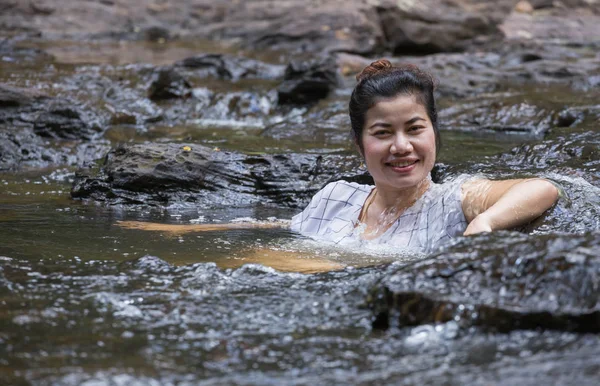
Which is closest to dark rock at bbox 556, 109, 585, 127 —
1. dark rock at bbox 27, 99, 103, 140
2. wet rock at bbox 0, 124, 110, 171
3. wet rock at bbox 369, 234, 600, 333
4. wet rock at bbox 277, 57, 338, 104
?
wet rock at bbox 277, 57, 338, 104

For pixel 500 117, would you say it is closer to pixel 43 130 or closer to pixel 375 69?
pixel 375 69

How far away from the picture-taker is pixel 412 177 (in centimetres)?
367

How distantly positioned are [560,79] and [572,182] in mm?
6088

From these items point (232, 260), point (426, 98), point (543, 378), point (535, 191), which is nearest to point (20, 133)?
point (232, 260)

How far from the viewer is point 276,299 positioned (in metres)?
2.77

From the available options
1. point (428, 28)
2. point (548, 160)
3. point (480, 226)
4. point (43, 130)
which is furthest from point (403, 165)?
point (428, 28)

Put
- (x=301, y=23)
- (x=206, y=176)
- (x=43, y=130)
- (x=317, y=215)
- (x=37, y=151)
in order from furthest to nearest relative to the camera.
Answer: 1. (x=301, y=23)
2. (x=43, y=130)
3. (x=37, y=151)
4. (x=206, y=176)
5. (x=317, y=215)

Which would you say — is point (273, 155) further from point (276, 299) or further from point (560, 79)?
point (560, 79)

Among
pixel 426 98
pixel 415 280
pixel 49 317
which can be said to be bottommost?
pixel 49 317

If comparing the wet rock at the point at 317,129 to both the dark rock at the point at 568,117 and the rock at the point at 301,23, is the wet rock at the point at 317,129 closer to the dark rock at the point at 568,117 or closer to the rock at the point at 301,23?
the dark rock at the point at 568,117

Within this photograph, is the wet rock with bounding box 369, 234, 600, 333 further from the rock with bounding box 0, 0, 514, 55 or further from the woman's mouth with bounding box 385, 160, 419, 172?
the rock with bounding box 0, 0, 514, 55

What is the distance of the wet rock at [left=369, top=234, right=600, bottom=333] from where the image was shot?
2.25 metres

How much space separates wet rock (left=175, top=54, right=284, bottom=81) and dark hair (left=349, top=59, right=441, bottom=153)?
22.8 feet

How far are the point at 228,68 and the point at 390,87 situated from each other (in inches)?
289
